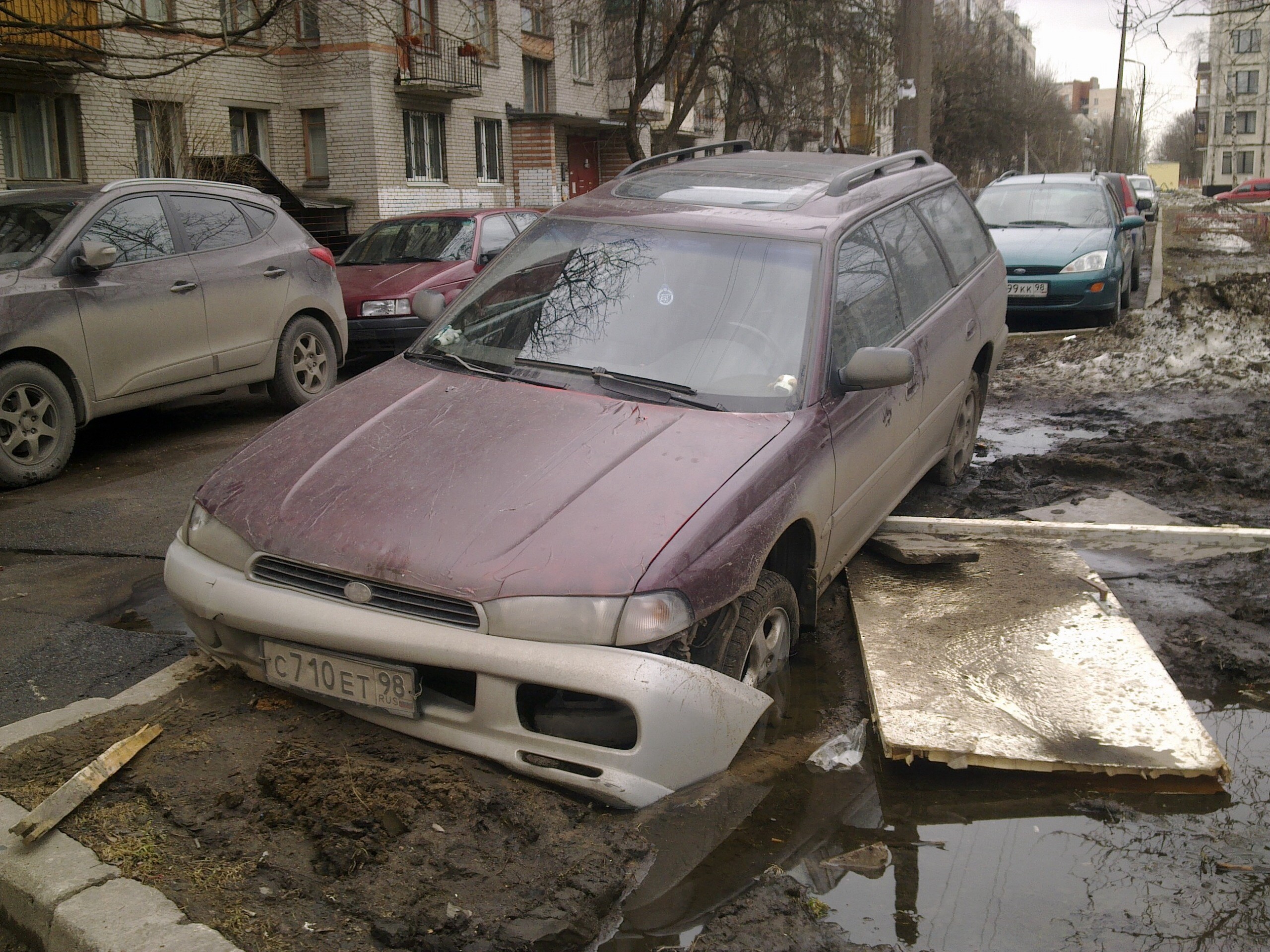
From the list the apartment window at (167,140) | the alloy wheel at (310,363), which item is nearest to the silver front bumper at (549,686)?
the alloy wheel at (310,363)

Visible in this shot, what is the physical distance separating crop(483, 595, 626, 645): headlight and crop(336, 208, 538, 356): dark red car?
7471 millimetres

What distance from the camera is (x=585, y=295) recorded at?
4.23m

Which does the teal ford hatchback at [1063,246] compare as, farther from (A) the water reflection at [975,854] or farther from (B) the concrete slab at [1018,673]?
(A) the water reflection at [975,854]

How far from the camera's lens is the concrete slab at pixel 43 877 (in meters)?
2.51

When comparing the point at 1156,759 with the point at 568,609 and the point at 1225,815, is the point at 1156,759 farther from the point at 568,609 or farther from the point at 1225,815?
the point at 568,609

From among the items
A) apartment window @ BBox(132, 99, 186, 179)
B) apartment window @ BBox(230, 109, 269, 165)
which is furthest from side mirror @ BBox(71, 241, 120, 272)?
apartment window @ BBox(230, 109, 269, 165)

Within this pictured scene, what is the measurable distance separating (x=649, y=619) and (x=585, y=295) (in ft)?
5.76

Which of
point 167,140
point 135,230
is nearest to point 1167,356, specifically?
point 135,230

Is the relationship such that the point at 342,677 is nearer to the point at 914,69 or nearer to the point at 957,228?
the point at 957,228

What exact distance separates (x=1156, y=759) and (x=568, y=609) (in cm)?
175

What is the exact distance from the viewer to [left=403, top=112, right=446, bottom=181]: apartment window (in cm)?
2900

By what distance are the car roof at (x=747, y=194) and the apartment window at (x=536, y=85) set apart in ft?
102

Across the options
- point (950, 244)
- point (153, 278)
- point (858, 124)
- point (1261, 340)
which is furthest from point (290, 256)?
point (858, 124)

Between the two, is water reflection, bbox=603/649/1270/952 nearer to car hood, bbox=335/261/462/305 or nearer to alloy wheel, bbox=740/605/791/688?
alloy wheel, bbox=740/605/791/688
